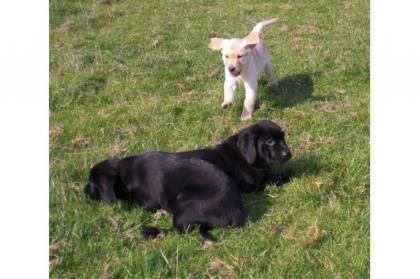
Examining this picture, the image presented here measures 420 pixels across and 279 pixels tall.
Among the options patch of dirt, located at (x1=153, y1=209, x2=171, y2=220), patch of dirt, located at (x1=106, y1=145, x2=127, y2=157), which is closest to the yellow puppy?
patch of dirt, located at (x1=106, y1=145, x2=127, y2=157)

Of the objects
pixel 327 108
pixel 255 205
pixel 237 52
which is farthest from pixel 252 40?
pixel 255 205

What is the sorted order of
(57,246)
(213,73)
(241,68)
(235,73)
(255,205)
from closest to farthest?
(57,246) < (255,205) < (235,73) < (241,68) < (213,73)

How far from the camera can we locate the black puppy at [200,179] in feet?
17.5

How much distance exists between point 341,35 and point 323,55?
1.70 meters

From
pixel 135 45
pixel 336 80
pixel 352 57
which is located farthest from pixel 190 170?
pixel 135 45

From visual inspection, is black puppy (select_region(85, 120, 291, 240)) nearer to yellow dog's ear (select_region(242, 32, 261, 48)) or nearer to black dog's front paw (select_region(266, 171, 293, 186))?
black dog's front paw (select_region(266, 171, 293, 186))

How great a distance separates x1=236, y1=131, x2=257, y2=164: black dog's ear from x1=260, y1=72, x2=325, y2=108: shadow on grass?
2.77 meters

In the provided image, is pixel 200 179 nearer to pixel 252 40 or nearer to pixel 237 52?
pixel 237 52

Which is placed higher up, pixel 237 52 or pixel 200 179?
pixel 237 52

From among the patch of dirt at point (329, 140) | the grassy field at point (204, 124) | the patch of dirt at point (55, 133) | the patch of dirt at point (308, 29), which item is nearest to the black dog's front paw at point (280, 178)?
the grassy field at point (204, 124)

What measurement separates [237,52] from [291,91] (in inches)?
58.0

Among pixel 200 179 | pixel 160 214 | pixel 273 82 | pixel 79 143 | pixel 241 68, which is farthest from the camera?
pixel 273 82

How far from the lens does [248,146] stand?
612 cm

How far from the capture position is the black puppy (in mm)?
5328
